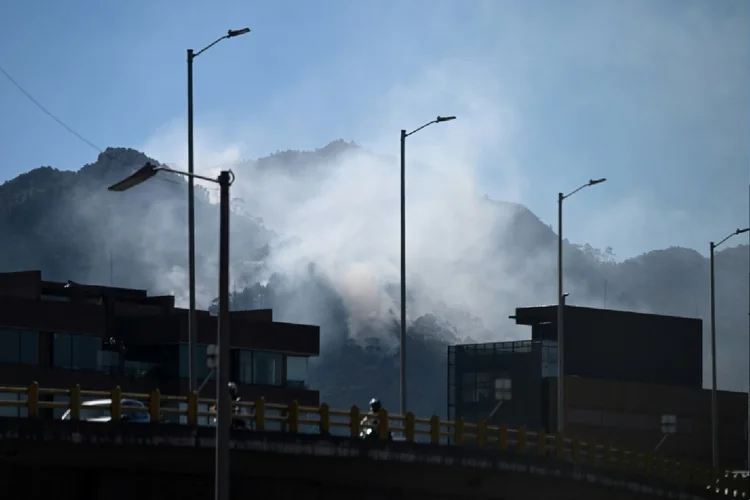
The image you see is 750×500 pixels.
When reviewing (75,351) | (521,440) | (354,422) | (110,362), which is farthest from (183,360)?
(354,422)

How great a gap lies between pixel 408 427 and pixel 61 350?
40.8 metres

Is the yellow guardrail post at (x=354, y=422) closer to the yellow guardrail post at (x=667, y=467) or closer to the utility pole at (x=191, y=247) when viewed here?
the utility pole at (x=191, y=247)

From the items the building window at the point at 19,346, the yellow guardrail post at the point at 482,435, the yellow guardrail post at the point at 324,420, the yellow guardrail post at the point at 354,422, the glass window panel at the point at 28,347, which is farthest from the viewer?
the glass window panel at the point at 28,347

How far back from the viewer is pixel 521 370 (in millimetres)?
105875

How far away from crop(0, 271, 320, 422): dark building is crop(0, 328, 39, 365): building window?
0.17 ft

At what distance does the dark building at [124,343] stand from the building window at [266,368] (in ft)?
0.20

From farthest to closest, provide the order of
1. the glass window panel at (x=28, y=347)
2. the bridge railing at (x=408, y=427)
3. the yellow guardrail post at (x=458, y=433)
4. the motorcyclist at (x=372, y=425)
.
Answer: the glass window panel at (x=28, y=347) → the yellow guardrail post at (x=458, y=433) → the motorcyclist at (x=372, y=425) → the bridge railing at (x=408, y=427)

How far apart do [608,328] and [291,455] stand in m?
81.8

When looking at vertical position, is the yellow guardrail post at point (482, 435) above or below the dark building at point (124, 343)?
below

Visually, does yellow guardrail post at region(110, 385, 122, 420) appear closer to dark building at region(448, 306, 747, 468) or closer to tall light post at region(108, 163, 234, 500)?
tall light post at region(108, 163, 234, 500)

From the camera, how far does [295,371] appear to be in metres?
88.6

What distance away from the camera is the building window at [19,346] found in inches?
2879

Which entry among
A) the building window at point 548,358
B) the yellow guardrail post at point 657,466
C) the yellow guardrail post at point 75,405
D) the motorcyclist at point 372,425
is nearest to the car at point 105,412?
the yellow guardrail post at point 75,405

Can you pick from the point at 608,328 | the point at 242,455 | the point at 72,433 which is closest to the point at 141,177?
the point at 72,433
